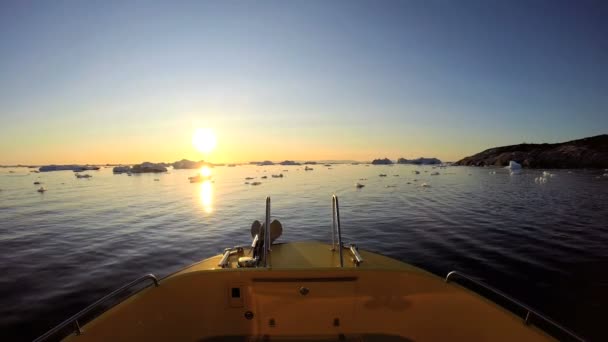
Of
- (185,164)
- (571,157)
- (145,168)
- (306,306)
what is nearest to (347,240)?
(306,306)

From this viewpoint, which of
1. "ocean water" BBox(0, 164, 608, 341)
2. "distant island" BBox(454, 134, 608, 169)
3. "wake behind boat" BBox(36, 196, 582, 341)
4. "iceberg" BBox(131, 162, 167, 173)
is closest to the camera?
"wake behind boat" BBox(36, 196, 582, 341)

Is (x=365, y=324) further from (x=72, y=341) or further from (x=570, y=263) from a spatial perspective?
(x=570, y=263)

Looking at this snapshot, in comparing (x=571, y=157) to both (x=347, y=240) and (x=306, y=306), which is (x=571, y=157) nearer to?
(x=347, y=240)

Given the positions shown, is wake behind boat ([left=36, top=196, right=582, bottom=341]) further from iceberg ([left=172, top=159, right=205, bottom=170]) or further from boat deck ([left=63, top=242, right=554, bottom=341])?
iceberg ([left=172, top=159, right=205, bottom=170])

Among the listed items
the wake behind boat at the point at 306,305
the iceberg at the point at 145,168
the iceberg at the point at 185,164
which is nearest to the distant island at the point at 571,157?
the wake behind boat at the point at 306,305

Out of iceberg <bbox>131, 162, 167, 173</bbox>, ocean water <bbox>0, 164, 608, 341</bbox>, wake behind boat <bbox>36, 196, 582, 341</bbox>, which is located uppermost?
iceberg <bbox>131, 162, 167, 173</bbox>

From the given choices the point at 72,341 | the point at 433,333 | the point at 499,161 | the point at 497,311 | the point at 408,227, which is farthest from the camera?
the point at 499,161

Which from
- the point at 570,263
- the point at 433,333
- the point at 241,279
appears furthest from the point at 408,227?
the point at 241,279

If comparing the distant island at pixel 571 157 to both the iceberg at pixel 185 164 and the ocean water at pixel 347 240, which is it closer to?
the ocean water at pixel 347 240

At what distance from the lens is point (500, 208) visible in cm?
2381

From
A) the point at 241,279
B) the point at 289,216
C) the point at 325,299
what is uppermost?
the point at 241,279

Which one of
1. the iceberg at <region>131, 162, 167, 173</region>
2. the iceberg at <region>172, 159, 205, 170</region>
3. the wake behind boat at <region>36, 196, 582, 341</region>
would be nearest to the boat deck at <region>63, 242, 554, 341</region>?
the wake behind boat at <region>36, 196, 582, 341</region>

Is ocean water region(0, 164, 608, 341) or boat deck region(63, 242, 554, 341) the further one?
ocean water region(0, 164, 608, 341)

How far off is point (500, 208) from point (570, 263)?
47.3 feet
